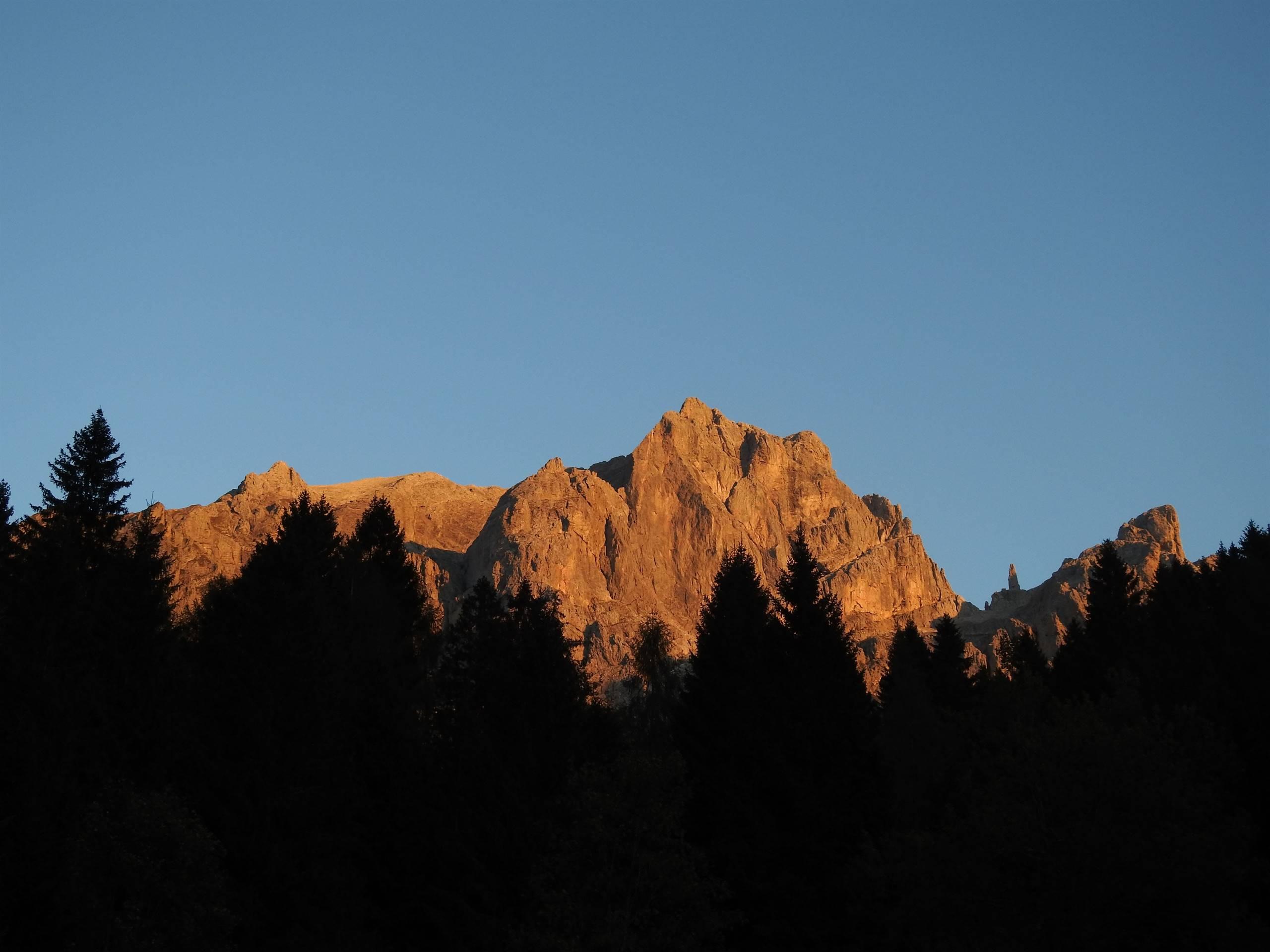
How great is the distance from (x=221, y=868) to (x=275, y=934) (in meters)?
2.56

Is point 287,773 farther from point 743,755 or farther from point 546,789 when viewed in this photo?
point 743,755

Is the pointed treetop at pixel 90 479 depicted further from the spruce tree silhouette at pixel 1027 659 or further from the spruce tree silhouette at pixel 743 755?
the spruce tree silhouette at pixel 1027 659

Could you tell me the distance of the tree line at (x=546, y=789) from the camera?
3497 cm

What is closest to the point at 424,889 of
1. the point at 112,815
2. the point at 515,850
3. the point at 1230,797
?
the point at 515,850

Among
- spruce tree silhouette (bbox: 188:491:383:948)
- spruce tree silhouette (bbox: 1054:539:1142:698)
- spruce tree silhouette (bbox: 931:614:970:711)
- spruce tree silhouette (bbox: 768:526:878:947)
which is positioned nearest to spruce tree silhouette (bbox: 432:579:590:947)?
spruce tree silhouette (bbox: 188:491:383:948)

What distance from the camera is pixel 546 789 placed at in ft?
152

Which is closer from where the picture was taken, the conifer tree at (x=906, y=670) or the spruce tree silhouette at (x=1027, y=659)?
the conifer tree at (x=906, y=670)

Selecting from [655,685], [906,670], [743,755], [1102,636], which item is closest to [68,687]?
[743,755]

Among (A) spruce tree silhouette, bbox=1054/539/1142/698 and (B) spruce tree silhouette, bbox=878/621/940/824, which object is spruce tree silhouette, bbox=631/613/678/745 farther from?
(A) spruce tree silhouette, bbox=1054/539/1142/698

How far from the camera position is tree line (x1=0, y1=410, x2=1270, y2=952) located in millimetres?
34969

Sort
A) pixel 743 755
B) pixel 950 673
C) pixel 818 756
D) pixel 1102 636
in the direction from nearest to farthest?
pixel 818 756 < pixel 743 755 < pixel 1102 636 < pixel 950 673

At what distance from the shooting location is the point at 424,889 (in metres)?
46.3

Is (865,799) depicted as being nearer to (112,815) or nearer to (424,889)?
(424,889)

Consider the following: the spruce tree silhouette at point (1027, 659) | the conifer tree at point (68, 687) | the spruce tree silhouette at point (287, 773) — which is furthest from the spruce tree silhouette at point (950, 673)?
the conifer tree at point (68, 687)
